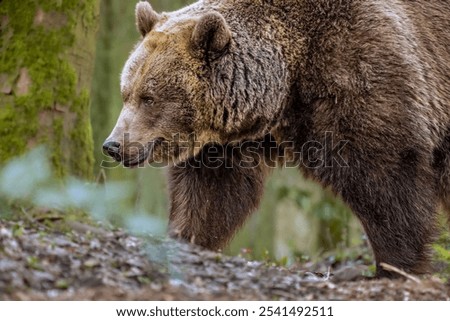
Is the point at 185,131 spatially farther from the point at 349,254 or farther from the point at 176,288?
the point at 349,254

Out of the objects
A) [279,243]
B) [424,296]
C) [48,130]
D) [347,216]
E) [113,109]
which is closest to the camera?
[424,296]

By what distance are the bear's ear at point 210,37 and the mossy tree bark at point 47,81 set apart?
1396 millimetres

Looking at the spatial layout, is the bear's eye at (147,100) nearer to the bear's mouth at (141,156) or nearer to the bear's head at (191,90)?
the bear's head at (191,90)

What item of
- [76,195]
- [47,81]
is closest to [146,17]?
[47,81]

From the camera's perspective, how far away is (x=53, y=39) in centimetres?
780

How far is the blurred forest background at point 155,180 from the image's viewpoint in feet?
39.8

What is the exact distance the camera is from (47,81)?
25.2 ft

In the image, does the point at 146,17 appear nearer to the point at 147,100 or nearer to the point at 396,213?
the point at 147,100

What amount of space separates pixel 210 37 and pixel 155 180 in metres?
6.03

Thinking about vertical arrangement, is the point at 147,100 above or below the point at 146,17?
below

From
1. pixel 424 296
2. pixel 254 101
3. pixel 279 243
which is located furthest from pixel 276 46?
pixel 279 243

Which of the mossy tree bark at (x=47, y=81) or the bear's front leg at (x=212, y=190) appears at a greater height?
the mossy tree bark at (x=47, y=81)

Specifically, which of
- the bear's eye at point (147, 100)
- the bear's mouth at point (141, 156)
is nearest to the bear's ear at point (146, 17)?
the bear's eye at point (147, 100)

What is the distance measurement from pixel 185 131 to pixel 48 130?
1.35m
